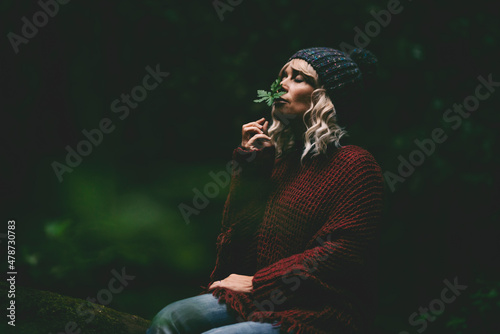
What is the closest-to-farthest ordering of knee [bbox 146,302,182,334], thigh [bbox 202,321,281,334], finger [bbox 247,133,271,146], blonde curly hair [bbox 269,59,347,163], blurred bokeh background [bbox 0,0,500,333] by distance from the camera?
thigh [bbox 202,321,281,334]
knee [bbox 146,302,182,334]
blonde curly hair [bbox 269,59,347,163]
finger [bbox 247,133,271,146]
blurred bokeh background [bbox 0,0,500,333]

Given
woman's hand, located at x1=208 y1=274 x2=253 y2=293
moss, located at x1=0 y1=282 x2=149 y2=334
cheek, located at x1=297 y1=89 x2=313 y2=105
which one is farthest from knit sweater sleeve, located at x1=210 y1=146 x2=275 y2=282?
moss, located at x1=0 y1=282 x2=149 y2=334

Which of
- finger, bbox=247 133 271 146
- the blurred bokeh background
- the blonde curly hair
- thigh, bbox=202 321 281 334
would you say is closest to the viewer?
thigh, bbox=202 321 281 334

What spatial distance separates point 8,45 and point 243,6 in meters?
1.77

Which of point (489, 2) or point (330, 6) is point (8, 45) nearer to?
point (330, 6)

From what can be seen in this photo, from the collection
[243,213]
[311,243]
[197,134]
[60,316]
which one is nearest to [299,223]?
[311,243]

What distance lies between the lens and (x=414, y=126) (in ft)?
9.75

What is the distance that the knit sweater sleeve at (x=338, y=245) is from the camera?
156 centimetres

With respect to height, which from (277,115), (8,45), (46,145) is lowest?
(277,115)

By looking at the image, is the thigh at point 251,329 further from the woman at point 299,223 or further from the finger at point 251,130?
the finger at point 251,130

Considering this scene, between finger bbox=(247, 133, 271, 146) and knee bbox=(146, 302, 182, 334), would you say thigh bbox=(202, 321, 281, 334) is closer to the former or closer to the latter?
knee bbox=(146, 302, 182, 334)

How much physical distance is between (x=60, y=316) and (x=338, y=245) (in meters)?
1.26

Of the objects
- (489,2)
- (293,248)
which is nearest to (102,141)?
(293,248)

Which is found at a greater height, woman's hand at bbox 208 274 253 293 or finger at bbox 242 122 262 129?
finger at bbox 242 122 262 129

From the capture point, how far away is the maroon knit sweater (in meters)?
1.56
